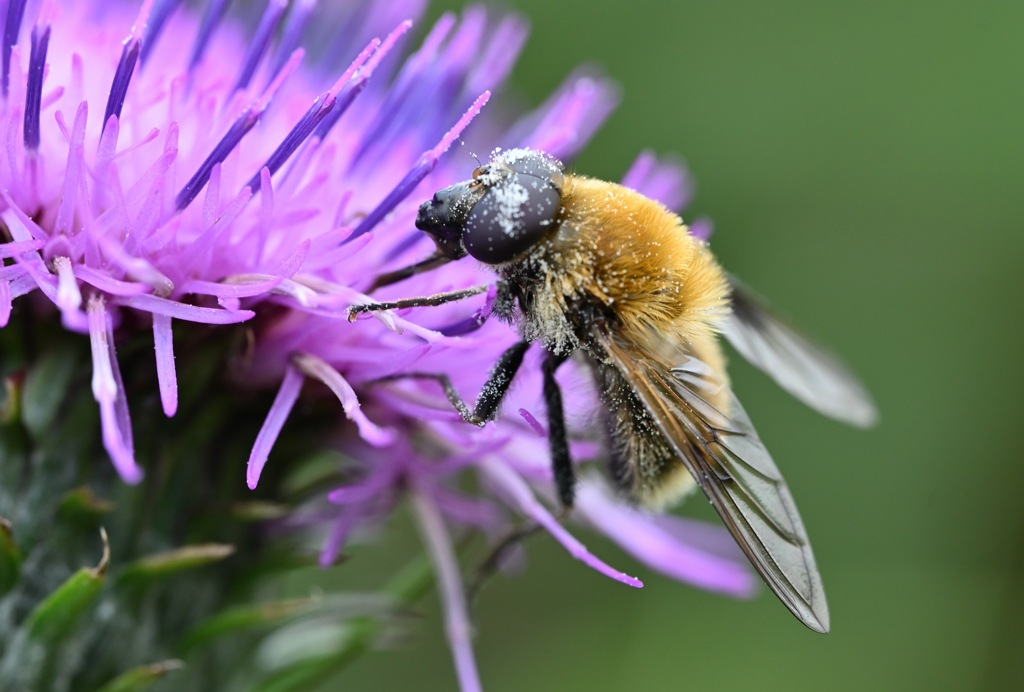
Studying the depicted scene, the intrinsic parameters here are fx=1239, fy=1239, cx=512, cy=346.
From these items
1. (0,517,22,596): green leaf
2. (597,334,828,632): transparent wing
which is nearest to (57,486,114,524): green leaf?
(0,517,22,596): green leaf

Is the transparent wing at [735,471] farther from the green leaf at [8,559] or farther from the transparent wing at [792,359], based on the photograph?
the green leaf at [8,559]

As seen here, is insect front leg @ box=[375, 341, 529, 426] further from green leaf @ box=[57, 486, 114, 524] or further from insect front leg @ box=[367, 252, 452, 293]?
green leaf @ box=[57, 486, 114, 524]

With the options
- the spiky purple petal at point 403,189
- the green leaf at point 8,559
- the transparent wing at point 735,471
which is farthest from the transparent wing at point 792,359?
the green leaf at point 8,559

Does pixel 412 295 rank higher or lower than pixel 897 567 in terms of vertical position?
higher

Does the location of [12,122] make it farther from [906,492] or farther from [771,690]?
[906,492]

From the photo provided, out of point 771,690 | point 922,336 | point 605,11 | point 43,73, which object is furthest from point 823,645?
point 43,73

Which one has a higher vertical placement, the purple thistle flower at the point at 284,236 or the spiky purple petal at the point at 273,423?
the purple thistle flower at the point at 284,236

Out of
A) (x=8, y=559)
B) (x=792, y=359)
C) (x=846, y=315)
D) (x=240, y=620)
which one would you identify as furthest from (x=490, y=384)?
(x=846, y=315)

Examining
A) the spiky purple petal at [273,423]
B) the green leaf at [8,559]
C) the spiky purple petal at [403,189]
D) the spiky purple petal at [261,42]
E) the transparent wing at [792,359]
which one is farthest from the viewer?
the transparent wing at [792,359]
